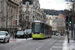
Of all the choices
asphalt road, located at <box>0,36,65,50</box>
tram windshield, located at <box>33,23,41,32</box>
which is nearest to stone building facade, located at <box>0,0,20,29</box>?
tram windshield, located at <box>33,23,41,32</box>

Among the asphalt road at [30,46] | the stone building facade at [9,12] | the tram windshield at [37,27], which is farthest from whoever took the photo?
the stone building facade at [9,12]

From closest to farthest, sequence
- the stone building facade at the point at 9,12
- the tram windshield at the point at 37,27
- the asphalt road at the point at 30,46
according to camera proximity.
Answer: the asphalt road at the point at 30,46 < the tram windshield at the point at 37,27 < the stone building facade at the point at 9,12

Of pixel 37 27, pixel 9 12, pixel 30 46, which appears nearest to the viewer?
pixel 30 46

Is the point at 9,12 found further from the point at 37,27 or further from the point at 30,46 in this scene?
the point at 30,46

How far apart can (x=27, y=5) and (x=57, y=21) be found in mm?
75333

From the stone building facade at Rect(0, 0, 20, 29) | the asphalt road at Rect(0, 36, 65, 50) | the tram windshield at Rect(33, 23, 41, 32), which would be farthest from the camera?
the stone building facade at Rect(0, 0, 20, 29)

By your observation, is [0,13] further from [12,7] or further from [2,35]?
[2,35]

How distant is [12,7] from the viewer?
8331 centimetres

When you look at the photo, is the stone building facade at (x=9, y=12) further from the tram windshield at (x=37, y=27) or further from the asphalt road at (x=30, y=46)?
the asphalt road at (x=30, y=46)

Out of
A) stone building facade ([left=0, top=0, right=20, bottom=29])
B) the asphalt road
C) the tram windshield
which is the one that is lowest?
the asphalt road

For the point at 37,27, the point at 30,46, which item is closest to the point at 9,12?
the point at 37,27

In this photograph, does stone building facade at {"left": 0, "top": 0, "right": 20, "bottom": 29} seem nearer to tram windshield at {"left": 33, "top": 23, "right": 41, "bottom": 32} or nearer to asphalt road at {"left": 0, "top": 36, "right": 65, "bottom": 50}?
tram windshield at {"left": 33, "top": 23, "right": 41, "bottom": 32}

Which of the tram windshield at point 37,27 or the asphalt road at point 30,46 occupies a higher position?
the tram windshield at point 37,27

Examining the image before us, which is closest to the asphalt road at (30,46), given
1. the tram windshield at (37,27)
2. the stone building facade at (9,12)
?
the tram windshield at (37,27)
